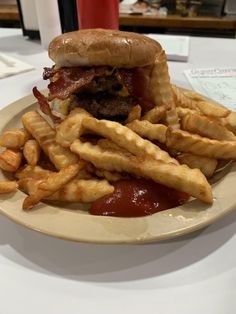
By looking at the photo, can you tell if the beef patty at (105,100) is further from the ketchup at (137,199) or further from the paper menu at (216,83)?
the paper menu at (216,83)

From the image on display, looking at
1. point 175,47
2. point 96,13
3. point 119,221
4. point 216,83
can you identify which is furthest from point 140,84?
point 175,47

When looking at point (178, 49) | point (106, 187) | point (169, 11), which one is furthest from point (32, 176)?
point (169, 11)

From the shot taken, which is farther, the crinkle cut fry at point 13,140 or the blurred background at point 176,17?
the blurred background at point 176,17

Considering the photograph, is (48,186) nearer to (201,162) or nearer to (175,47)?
(201,162)

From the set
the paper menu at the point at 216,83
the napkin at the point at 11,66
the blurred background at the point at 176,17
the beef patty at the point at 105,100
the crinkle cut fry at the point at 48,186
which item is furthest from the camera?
the blurred background at the point at 176,17

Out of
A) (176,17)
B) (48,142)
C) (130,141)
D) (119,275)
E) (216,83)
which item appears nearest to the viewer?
(119,275)

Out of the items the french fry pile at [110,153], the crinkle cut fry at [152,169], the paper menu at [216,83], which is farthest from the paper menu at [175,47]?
the crinkle cut fry at [152,169]
